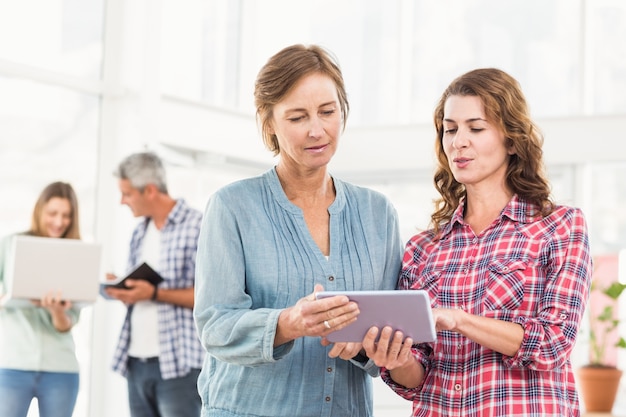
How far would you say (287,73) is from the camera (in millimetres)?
2262

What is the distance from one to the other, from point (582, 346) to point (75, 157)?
377 cm

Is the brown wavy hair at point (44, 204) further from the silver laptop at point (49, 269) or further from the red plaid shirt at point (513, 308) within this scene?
the red plaid shirt at point (513, 308)

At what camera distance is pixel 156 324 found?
4387 millimetres

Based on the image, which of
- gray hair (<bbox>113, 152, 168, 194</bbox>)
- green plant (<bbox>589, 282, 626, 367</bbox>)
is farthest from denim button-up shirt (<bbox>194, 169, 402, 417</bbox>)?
green plant (<bbox>589, 282, 626, 367</bbox>)

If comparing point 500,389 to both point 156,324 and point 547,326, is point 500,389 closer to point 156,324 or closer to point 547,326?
point 547,326

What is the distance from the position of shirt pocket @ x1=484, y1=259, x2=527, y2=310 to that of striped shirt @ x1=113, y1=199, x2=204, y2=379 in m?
2.37

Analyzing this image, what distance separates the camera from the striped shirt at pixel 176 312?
4258mm

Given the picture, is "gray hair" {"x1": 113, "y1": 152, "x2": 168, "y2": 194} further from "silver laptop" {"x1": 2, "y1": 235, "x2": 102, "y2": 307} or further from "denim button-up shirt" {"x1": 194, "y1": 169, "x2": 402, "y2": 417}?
"denim button-up shirt" {"x1": 194, "y1": 169, "x2": 402, "y2": 417}

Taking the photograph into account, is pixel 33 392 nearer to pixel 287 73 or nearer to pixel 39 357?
pixel 39 357

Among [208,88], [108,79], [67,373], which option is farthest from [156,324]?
[208,88]

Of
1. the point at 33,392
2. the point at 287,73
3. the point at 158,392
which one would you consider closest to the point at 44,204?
the point at 33,392

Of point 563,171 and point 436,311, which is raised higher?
A: point 563,171

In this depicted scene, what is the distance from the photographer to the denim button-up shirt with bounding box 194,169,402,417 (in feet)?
7.11

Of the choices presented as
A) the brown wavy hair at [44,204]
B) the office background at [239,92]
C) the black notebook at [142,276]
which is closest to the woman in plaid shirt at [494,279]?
the black notebook at [142,276]
